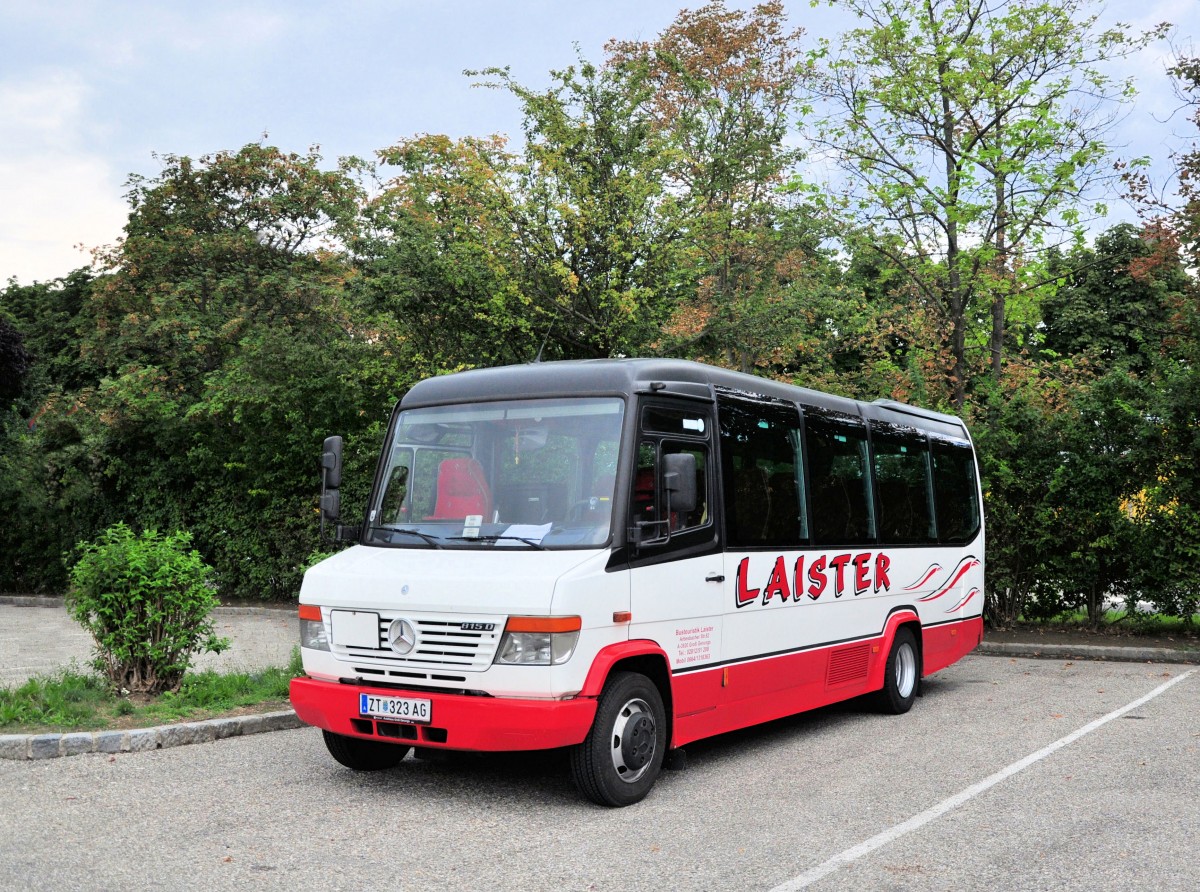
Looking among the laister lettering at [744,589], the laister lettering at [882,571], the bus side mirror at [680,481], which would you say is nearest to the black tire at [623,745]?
the bus side mirror at [680,481]

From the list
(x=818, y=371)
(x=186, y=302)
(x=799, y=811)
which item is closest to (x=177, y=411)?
(x=186, y=302)

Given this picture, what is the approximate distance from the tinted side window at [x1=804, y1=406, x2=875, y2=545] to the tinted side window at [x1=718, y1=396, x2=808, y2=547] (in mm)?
272

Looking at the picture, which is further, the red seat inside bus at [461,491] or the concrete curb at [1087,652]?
the concrete curb at [1087,652]

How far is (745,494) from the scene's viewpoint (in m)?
8.55

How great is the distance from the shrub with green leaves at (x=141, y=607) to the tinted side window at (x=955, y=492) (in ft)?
24.2

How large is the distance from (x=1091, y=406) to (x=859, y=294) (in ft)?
51.6

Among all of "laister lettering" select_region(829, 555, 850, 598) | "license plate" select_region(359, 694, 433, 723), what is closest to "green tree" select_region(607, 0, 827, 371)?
"laister lettering" select_region(829, 555, 850, 598)

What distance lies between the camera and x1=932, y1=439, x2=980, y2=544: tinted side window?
1226cm

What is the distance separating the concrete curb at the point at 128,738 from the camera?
8.38 m

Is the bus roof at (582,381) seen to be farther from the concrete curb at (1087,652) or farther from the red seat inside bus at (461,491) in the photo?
the concrete curb at (1087,652)

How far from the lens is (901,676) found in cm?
1101

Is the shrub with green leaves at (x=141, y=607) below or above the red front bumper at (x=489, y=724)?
above

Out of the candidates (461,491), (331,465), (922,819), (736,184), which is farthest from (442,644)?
(736,184)

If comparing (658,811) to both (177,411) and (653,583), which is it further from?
(177,411)
